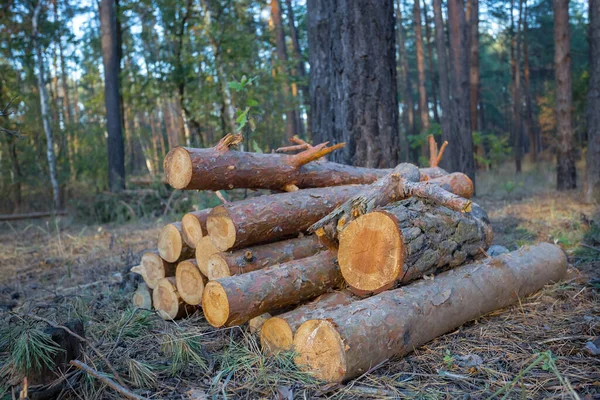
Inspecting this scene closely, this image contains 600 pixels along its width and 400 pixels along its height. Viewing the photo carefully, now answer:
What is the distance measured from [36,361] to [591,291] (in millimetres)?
3707

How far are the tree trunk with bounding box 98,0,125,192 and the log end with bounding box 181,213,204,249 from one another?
8510 millimetres

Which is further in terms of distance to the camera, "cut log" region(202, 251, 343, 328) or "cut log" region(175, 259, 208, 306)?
"cut log" region(175, 259, 208, 306)

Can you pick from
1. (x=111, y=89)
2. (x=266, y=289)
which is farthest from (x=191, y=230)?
(x=111, y=89)

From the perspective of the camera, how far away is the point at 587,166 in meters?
7.55

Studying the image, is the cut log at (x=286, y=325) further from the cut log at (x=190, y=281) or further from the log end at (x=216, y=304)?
the cut log at (x=190, y=281)

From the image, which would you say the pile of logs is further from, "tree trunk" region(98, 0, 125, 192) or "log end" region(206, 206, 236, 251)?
"tree trunk" region(98, 0, 125, 192)

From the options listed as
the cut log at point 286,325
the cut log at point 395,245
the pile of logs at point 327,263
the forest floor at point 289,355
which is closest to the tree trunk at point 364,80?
the pile of logs at point 327,263

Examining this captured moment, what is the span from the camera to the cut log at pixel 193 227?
10.9 ft

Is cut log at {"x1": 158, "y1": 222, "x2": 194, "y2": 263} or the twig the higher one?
cut log at {"x1": 158, "y1": 222, "x2": 194, "y2": 263}

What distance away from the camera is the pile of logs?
8.13 ft

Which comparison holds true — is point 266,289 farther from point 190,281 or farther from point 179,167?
point 179,167

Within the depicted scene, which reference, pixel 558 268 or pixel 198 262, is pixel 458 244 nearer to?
pixel 558 268

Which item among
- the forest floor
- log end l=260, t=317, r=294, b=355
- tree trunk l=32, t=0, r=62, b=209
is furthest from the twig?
tree trunk l=32, t=0, r=62, b=209

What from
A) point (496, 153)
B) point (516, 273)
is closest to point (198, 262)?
point (516, 273)
